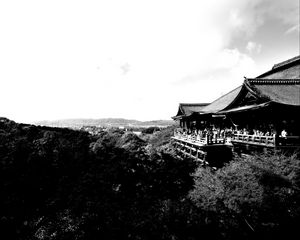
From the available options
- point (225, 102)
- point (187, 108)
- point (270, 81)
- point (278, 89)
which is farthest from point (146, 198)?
point (187, 108)

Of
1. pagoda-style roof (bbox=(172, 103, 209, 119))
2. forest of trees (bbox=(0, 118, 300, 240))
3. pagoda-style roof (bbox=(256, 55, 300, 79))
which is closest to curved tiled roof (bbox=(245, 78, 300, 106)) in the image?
forest of trees (bbox=(0, 118, 300, 240))

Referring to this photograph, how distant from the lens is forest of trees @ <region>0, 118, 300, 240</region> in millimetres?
9719

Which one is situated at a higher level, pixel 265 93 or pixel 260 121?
pixel 265 93

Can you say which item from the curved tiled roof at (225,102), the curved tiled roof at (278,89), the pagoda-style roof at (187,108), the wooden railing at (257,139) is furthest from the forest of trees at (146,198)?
the pagoda-style roof at (187,108)

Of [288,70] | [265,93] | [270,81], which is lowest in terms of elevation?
[265,93]

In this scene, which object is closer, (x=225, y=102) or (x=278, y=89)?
(x=278, y=89)

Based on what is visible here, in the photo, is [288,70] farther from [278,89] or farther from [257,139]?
[257,139]

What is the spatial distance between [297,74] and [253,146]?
49.1 feet

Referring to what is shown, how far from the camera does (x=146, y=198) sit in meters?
15.1

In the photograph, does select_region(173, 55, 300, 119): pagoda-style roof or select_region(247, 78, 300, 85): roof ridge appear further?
select_region(247, 78, 300, 85): roof ridge

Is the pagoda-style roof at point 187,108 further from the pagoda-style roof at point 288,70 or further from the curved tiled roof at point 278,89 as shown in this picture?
the curved tiled roof at point 278,89

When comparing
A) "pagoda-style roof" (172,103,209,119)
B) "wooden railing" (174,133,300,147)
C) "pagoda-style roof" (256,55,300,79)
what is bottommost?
"wooden railing" (174,133,300,147)

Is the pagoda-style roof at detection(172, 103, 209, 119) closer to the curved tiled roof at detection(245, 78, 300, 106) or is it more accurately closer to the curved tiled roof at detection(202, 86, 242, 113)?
the curved tiled roof at detection(202, 86, 242, 113)

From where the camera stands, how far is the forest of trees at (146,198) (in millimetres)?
9719
